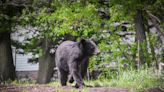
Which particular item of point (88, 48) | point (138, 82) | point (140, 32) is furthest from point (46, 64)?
point (88, 48)

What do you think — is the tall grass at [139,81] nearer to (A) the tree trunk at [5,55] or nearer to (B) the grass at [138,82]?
(B) the grass at [138,82]

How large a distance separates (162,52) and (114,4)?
266 centimetres

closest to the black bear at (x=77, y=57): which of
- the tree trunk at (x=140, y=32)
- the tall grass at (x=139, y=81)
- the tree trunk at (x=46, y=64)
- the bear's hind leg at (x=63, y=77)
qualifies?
the bear's hind leg at (x=63, y=77)

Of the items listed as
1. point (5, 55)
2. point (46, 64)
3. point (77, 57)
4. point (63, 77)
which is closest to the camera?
point (77, 57)

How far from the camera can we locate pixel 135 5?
1410cm

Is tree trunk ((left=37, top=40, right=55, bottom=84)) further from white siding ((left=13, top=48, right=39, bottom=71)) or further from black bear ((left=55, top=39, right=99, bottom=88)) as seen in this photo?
black bear ((left=55, top=39, right=99, bottom=88))

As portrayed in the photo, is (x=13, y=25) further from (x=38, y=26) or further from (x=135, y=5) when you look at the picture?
(x=135, y=5)

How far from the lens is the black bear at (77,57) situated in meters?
9.26

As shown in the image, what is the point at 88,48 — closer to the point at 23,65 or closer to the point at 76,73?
the point at 76,73

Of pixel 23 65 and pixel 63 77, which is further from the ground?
pixel 63 77

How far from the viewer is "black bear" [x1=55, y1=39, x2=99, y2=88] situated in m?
9.26

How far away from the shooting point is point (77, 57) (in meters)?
9.27

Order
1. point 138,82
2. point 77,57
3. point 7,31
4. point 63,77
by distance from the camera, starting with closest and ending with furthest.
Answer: point 77,57 → point 138,82 → point 63,77 → point 7,31

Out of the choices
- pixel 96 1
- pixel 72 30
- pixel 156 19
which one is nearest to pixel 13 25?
pixel 72 30
